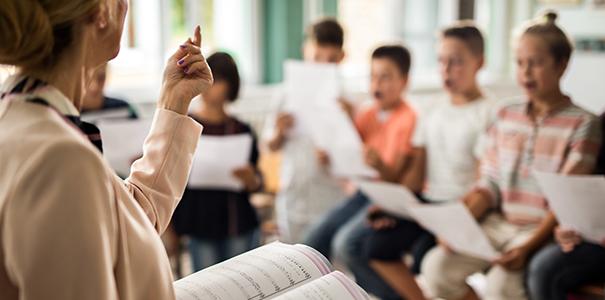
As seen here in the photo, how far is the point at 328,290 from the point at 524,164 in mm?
1545

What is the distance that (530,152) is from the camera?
2342 millimetres

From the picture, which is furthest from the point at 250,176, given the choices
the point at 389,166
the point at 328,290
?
the point at 328,290

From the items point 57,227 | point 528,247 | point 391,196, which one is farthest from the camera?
point 391,196

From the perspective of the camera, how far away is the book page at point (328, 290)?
0.95m

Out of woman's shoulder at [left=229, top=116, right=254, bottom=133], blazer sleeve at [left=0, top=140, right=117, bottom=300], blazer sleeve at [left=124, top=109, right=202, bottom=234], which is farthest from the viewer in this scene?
woman's shoulder at [left=229, top=116, right=254, bottom=133]

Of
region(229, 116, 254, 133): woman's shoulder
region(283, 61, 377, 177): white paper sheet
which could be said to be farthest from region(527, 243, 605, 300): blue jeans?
region(229, 116, 254, 133): woman's shoulder

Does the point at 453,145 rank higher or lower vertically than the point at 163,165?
lower

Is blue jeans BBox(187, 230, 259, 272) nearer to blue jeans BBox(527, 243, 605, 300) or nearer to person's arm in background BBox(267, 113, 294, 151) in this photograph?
person's arm in background BBox(267, 113, 294, 151)

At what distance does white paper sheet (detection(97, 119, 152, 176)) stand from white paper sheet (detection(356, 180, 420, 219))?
82 centimetres

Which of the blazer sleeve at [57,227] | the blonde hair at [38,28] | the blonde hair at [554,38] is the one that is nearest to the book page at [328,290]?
the blazer sleeve at [57,227]

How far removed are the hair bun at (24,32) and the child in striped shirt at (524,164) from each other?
1750 mm

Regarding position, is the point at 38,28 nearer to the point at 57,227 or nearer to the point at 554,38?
the point at 57,227

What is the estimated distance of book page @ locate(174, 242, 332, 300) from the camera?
991mm

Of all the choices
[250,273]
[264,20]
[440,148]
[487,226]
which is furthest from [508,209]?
[264,20]
